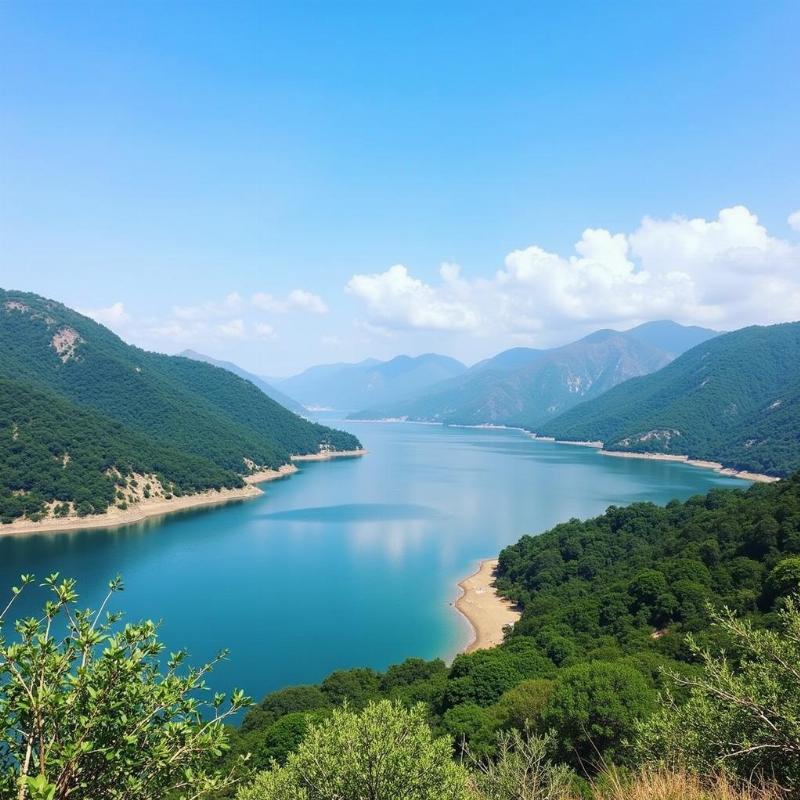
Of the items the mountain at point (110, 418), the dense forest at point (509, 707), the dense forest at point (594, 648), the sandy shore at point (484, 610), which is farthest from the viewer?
the mountain at point (110, 418)

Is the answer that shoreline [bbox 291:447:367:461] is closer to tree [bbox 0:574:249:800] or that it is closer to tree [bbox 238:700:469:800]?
tree [bbox 238:700:469:800]

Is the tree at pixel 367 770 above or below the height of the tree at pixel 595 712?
above

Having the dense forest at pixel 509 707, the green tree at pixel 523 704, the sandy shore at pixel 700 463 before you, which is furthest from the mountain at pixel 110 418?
the sandy shore at pixel 700 463

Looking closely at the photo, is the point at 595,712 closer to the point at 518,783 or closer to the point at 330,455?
the point at 518,783

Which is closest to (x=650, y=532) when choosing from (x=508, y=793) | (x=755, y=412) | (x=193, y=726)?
(x=508, y=793)

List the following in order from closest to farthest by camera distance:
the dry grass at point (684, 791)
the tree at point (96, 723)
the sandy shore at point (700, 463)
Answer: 1. the tree at point (96, 723)
2. the dry grass at point (684, 791)
3. the sandy shore at point (700, 463)

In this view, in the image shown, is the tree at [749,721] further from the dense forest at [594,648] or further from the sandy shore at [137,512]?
the sandy shore at [137,512]

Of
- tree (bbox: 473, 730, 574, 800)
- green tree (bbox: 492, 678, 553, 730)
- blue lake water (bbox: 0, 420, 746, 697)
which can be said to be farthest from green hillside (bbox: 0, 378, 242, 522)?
tree (bbox: 473, 730, 574, 800)

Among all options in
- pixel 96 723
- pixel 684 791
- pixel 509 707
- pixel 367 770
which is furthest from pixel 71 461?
pixel 684 791
